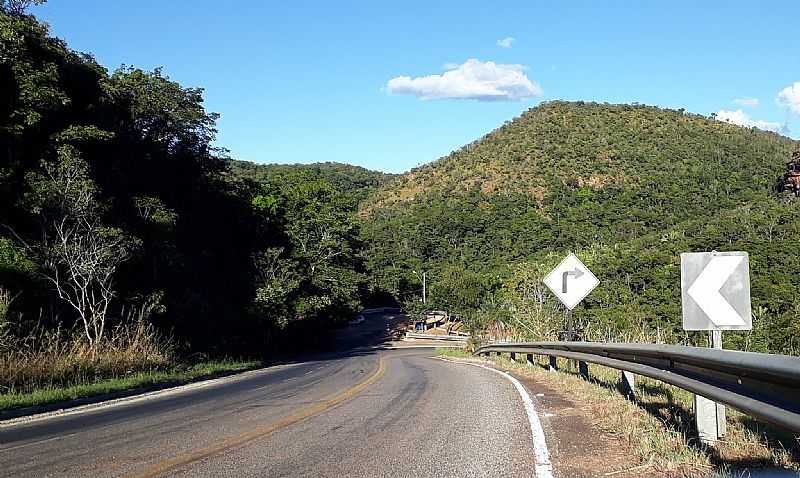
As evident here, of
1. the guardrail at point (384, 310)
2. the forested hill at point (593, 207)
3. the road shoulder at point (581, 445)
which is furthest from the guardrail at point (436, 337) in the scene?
the road shoulder at point (581, 445)

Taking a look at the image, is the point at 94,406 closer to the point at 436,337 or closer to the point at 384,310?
the point at 436,337

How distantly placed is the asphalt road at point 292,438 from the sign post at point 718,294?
2105mm

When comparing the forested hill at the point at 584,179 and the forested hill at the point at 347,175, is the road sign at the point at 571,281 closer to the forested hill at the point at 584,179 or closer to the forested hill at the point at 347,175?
the forested hill at the point at 584,179

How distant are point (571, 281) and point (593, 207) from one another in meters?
71.2

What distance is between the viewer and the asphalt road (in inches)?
259

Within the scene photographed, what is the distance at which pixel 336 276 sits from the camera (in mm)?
52094

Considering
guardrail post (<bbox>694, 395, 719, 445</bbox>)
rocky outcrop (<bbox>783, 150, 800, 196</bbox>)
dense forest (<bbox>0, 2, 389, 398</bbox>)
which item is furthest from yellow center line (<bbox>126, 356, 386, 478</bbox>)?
rocky outcrop (<bbox>783, 150, 800, 196</bbox>)

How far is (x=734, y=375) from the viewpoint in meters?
5.61

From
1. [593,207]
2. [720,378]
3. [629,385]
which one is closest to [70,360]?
[629,385]

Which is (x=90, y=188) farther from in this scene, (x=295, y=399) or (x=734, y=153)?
(x=734, y=153)

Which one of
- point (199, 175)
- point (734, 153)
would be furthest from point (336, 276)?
point (734, 153)

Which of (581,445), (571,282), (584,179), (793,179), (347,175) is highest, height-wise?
(347,175)

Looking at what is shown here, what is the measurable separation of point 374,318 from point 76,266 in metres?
72.7

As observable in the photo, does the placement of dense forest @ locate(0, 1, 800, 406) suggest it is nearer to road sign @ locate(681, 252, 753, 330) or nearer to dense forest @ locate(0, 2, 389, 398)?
dense forest @ locate(0, 2, 389, 398)
